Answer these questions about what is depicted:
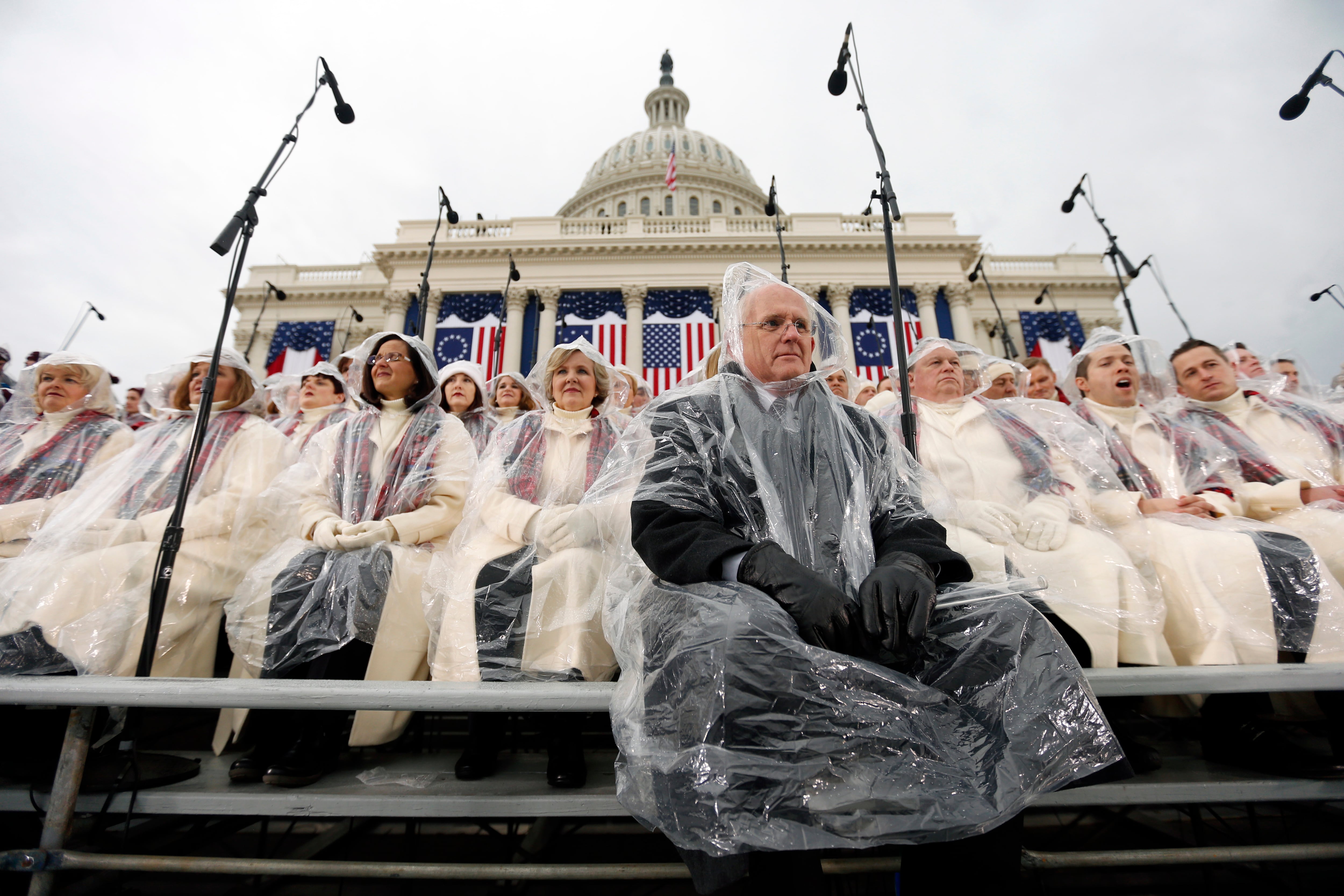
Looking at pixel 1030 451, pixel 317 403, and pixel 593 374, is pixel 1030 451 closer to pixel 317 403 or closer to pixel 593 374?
pixel 593 374

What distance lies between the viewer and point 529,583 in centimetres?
253

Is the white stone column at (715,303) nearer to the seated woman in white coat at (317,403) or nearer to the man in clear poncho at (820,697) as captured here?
the seated woman in white coat at (317,403)

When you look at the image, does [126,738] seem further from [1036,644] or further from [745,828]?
[1036,644]

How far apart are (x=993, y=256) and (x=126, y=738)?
35390 millimetres

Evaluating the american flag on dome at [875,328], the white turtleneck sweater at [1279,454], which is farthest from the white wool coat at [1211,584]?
the american flag on dome at [875,328]

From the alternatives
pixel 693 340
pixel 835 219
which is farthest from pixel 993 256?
pixel 693 340

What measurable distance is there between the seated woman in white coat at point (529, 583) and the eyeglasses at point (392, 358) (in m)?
0.70

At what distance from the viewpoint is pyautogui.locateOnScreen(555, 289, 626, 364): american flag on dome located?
24.0 meters

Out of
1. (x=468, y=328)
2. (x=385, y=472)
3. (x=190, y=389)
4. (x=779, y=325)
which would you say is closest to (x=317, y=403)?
(x=190, y=389)

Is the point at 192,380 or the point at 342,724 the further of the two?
the point at 192,380

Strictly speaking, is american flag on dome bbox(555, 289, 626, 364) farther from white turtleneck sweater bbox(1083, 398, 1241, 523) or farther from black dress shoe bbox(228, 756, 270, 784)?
black dress shoe bbox(228, 756, 270, 784)

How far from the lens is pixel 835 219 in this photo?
2688cm

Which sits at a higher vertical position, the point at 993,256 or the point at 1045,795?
the point at 993,256

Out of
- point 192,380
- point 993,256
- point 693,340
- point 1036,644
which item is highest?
point 993,256
